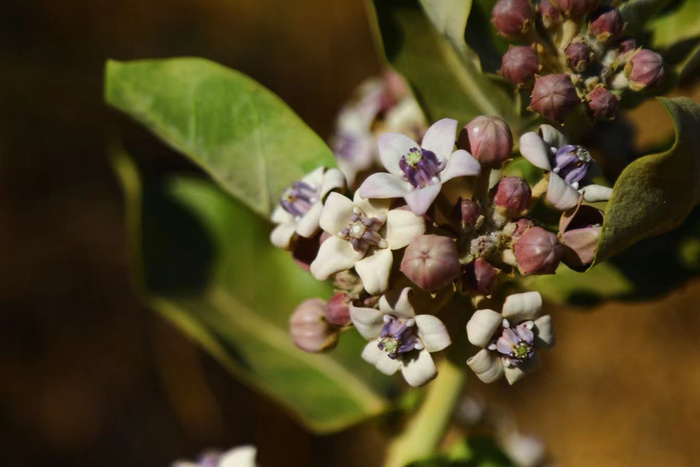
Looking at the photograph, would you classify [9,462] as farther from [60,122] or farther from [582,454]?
[582,454]

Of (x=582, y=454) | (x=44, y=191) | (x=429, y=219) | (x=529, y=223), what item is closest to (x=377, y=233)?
(x=429, y=219)

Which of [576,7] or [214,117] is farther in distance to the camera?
[214,117]

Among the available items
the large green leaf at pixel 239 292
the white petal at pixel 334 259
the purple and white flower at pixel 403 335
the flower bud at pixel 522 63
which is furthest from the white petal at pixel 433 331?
the large green leaf at pixel 239 292

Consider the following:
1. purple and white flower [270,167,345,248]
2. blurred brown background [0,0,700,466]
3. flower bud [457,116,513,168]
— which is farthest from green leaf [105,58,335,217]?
blurred brown background [0,0,700,466]

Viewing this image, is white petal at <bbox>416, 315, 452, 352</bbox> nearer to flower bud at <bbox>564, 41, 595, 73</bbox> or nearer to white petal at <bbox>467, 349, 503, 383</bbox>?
white petal at <bbox>467, 349, 503, 383</bbox>

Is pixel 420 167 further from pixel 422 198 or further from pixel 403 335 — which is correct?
pixel 403 335

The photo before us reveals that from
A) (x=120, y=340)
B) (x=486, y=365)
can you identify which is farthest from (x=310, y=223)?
Result: (x=120, y=340)
